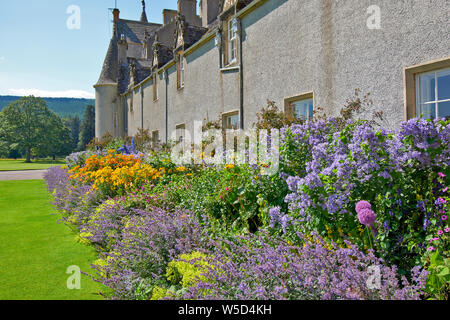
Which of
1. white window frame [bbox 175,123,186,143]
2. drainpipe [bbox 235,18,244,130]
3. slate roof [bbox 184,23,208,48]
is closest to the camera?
drainpipe [bbox 235,18,244,130]

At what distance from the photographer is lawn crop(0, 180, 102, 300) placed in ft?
13.9

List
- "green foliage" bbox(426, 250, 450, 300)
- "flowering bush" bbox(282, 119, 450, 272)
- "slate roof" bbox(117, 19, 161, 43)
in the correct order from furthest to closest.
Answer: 1. "slate roof" bbox(117, 19, 161, 43)
2. "flowering bush" bbox(282, 119, 450, 272)
3. "green foliage" bbox(426, 250, 450, 300)

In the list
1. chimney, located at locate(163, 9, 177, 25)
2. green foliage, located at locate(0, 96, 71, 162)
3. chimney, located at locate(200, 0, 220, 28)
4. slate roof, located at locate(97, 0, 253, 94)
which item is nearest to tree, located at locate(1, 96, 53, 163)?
green foliage, located at locate(0, 96, 71, 162)

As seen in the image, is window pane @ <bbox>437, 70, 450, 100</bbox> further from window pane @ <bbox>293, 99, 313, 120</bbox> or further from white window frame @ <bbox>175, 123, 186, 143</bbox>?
white window frame @ <bbox>175, 123, 186, 143</bbox>

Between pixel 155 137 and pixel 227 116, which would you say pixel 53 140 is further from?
pixel 227 116

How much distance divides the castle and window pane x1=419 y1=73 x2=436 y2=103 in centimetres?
2

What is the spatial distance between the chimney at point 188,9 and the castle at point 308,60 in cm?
360

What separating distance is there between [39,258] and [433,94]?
6821mm

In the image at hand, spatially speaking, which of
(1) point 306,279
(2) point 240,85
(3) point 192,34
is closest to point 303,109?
(2) point 240,85

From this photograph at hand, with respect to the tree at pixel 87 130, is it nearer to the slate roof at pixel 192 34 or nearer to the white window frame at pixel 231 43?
the slate roof at pixel 192 34

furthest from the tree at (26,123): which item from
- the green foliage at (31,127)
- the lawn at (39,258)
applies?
the lawn at (39,258)

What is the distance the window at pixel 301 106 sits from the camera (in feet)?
26.9
